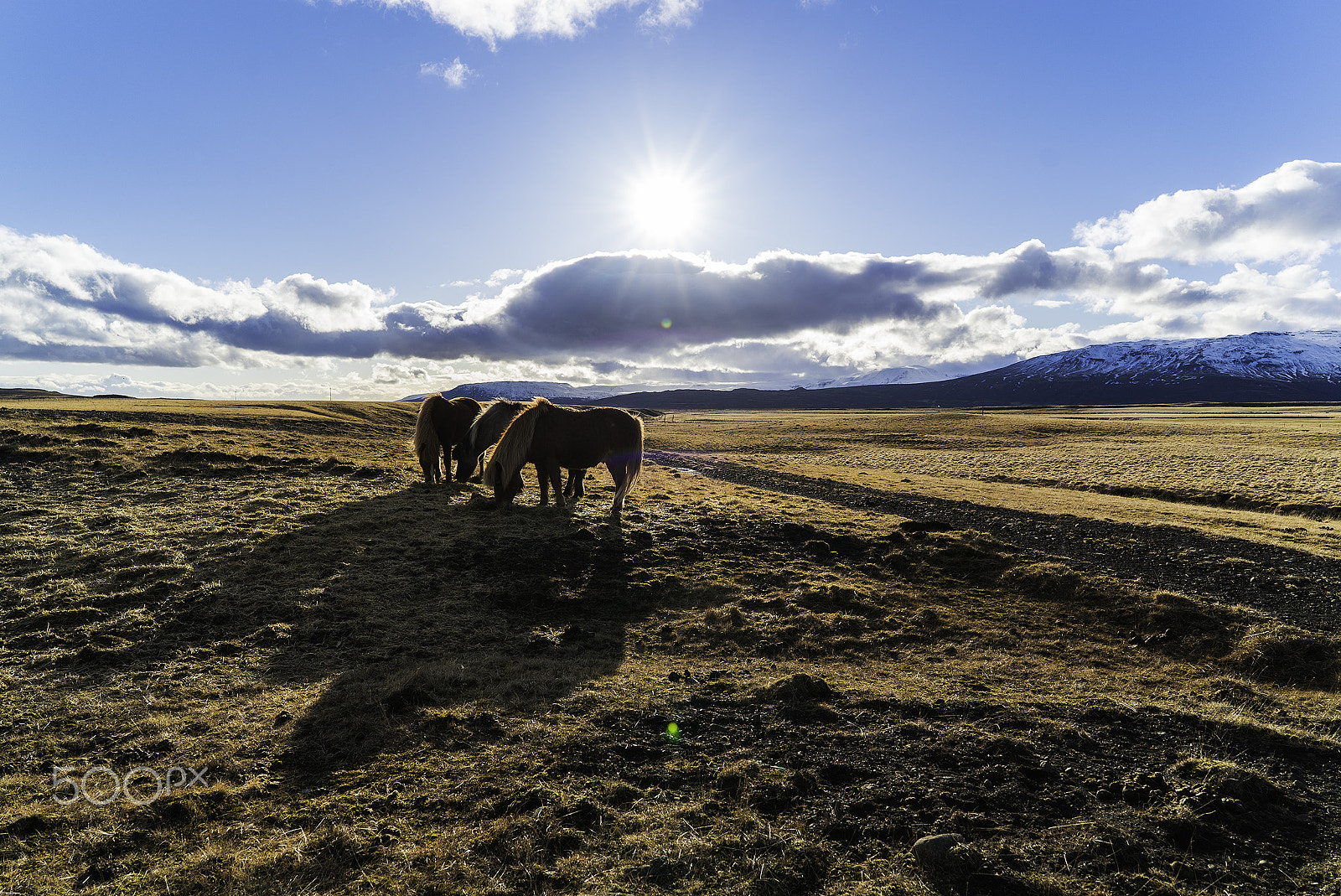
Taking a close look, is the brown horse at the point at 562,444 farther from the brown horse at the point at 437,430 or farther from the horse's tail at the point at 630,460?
the brown horse at the point at 437,430

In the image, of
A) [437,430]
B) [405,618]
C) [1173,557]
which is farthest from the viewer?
[437,430]

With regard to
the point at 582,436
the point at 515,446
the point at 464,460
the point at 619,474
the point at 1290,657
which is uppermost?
the point at 582,436

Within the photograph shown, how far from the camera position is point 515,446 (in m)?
14.6

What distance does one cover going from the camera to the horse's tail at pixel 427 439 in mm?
17906

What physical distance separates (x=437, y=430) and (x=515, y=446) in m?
5.12

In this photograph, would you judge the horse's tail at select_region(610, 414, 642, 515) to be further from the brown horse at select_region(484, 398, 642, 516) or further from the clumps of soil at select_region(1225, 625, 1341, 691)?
the clumps of soil at select_region(1225, 625, 1341, 691)

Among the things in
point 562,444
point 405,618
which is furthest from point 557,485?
point 405,618

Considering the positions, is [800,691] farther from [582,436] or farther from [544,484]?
[544,484]

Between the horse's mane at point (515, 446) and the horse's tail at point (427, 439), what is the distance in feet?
14.2

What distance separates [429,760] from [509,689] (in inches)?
55.7

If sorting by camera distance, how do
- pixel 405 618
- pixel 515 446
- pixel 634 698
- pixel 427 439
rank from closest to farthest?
pixel 634 698, pixel 405 618, pixel 515 446, pixel 427 439

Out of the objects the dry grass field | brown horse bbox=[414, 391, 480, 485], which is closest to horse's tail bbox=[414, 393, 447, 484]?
brown horse bbox=[414, 391, 480, 485]

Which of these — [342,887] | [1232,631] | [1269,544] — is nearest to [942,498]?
[1269,544]

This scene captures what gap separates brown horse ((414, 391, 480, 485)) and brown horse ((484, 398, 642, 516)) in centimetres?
381
